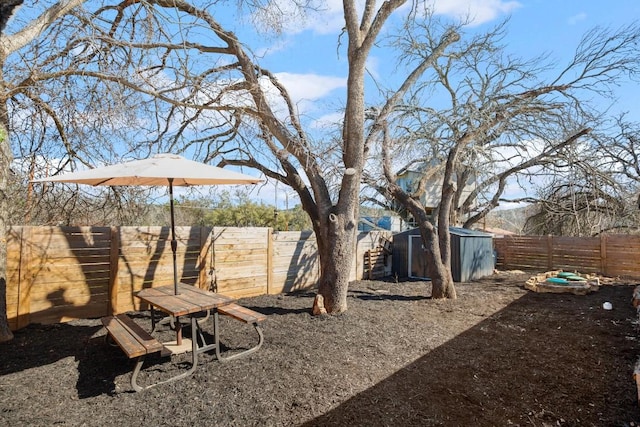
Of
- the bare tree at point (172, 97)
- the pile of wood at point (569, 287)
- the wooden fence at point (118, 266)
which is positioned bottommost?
the pile of wood at point (569, 287)

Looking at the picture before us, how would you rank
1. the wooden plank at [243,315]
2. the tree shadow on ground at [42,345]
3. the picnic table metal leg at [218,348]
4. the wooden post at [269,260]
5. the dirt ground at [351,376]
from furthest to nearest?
the wooden post at [269,260]
the wooden plank at [243,315]
the picnic table metal leg at [218,348]
the tree shadow on ground at [42,345]
the dirt ground at [351,376]

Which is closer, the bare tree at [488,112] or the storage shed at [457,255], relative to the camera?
the bare tree at [488,112]

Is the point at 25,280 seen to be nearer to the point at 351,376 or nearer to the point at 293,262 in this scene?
the point at 351,376

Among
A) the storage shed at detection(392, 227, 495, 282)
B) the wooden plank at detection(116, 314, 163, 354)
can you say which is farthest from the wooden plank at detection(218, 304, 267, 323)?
the storage shed at detection(392, 227, 495, 282)

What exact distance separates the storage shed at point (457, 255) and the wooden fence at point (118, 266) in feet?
15.2

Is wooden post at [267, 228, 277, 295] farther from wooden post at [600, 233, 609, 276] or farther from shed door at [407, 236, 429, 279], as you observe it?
wooden post at [600, 233, 609, 276]

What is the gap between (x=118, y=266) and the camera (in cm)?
503

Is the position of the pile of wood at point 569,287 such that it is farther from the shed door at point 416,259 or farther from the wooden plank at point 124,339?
the wooden plank at point 124,339

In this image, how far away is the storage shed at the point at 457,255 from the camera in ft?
31.5

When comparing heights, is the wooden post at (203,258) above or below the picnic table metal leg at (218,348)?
above

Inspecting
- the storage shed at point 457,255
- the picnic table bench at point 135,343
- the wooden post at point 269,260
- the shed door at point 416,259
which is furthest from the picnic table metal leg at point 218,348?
the shed door at point 416,259

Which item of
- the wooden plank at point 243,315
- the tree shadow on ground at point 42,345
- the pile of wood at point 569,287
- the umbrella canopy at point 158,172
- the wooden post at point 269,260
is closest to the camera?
the umbrella canopy at point 158,172

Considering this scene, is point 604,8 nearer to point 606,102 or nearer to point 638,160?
point 606,102

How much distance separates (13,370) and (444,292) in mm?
6460
